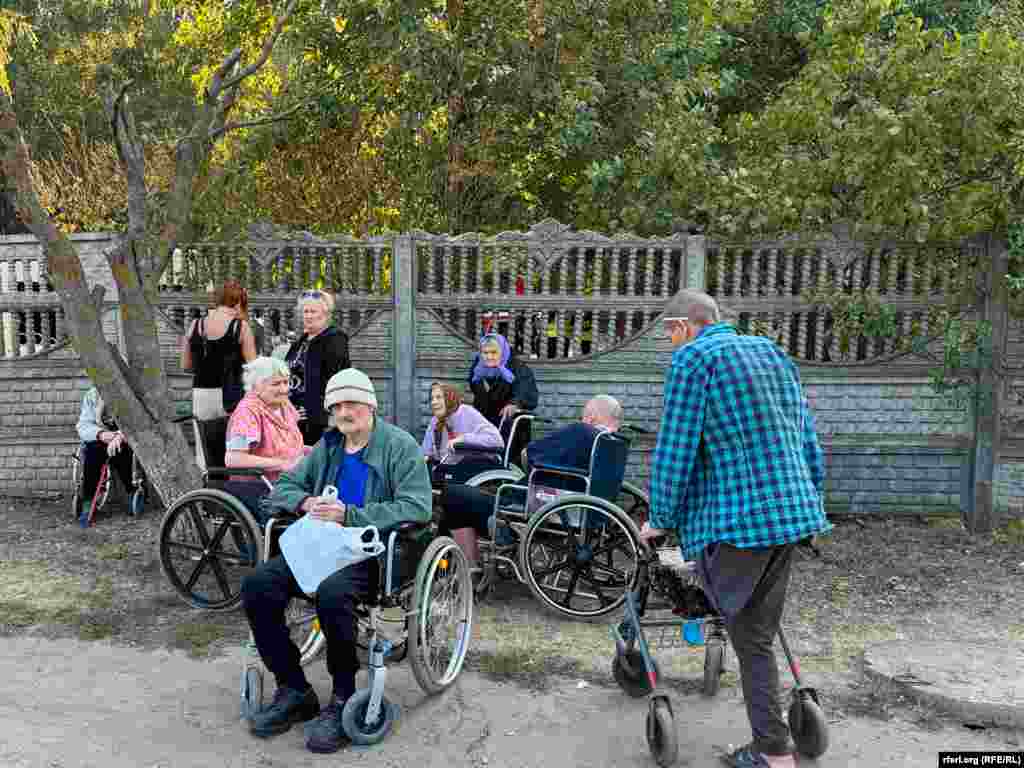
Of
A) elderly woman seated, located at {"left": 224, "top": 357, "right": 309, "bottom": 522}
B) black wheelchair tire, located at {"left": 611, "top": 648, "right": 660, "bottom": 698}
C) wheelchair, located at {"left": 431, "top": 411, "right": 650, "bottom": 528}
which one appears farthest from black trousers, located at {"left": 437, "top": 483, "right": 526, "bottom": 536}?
black wheelchair tire, located at {"left": 611, "top": 648, "right": 660, "bottom": 698}

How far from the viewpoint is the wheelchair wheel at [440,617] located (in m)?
4.05

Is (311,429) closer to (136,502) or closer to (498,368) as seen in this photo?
(498,368)

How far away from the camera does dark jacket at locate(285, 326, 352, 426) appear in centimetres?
614

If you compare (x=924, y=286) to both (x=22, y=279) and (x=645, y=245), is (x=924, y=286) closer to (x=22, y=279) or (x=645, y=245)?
(x=645, y=245)

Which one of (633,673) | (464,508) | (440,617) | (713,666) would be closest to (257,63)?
(464,508)

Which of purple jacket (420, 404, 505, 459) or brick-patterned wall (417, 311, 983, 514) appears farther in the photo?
brick-patterned wall (417, 311, 983, 514)

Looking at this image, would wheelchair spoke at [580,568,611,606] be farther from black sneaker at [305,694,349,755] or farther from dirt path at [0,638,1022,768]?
black sneaker at [305,694,349,755]

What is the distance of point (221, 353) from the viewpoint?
6.58m

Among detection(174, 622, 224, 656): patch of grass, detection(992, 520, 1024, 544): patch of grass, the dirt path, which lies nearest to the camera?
the dirt path

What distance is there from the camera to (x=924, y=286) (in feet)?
22.8

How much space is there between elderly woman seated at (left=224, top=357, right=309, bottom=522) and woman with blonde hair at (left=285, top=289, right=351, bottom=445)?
0.77 meters

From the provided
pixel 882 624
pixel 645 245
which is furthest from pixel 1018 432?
pixel 645 245

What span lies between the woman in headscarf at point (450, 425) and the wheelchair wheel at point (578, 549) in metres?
0.73

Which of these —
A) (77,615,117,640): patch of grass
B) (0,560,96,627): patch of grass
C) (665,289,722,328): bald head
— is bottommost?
(0,560,96,627): patch of grass
